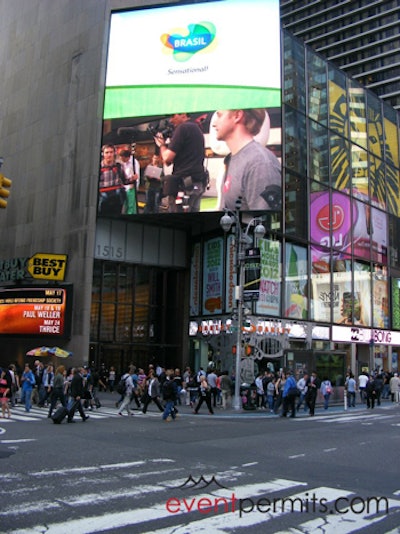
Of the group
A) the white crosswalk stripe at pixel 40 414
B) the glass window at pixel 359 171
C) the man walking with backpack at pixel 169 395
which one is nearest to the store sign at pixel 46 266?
the white crosswalk stripe at pixel 40 414

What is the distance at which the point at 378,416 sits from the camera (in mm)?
22266

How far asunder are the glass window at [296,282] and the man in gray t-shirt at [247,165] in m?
5.31

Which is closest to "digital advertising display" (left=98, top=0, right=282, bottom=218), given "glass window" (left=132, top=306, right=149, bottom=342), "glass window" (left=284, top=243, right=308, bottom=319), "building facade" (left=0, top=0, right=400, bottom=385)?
"building facade" (left=0, top=0, right=400, bottom=385)

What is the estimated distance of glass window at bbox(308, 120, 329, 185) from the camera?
39.8 m

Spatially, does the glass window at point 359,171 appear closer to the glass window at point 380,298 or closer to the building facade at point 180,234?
the building facade at point 180,234

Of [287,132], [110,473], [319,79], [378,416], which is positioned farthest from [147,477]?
[319,79]

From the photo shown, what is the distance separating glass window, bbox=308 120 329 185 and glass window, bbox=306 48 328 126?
783 millimetres

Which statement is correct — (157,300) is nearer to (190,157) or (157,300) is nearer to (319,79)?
(190,157)

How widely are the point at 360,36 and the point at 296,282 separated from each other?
7954cm

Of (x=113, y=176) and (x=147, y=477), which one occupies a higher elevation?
(x=113, y=176)

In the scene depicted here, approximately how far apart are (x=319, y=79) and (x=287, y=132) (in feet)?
24.4

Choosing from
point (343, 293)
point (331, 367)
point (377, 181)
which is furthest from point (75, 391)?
point (377, 181)

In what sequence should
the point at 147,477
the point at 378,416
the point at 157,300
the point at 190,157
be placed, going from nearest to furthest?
the point at 147,477 → the point at 378,416 → the point at 190,157 → the point at 157,300

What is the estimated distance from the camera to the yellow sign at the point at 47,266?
35.0 m
